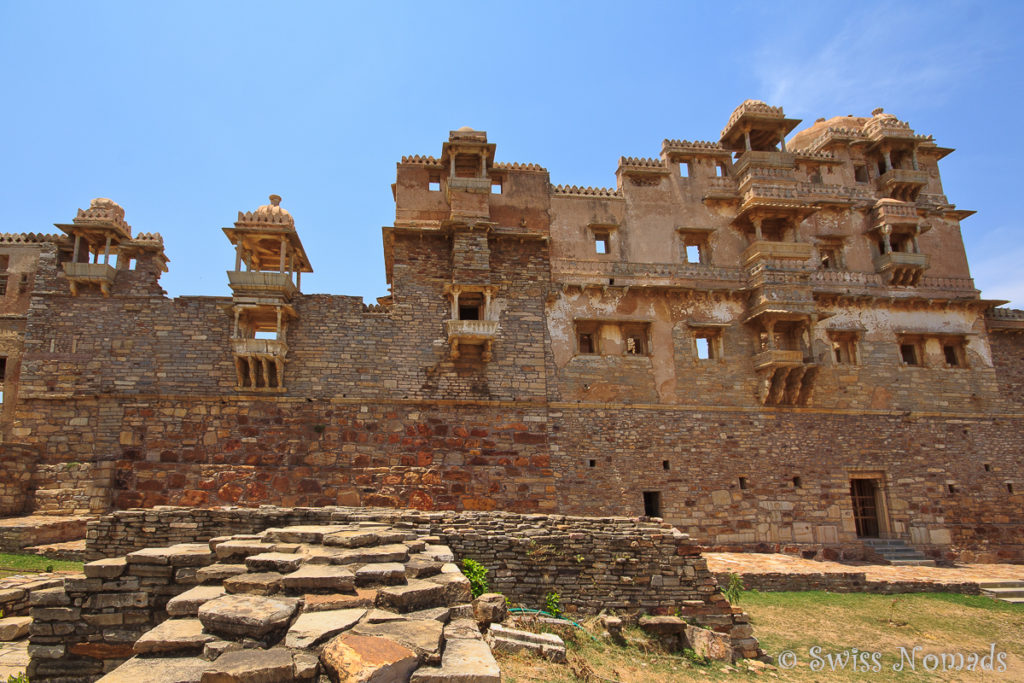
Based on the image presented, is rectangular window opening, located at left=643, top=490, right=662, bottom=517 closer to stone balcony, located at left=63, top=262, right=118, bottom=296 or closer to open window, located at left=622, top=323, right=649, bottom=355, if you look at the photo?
open window, located at left=622, top=323, right=649, bottom=355

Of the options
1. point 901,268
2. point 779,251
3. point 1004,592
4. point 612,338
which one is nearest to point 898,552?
point 1004,592

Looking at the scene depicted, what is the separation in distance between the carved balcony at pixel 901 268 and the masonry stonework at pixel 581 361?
11 cm

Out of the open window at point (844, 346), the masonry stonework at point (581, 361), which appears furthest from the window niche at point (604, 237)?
the open window at point (844, 346)

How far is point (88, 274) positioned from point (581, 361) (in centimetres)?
1295

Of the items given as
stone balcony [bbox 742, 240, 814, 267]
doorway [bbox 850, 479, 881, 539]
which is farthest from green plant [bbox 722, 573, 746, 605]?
stone balcony [bbox 742, 240, 814, 267]

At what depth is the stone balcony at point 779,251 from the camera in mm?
18453

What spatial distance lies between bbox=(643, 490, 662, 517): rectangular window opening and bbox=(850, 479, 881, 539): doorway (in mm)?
6160

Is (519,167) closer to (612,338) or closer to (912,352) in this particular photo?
(612,338)

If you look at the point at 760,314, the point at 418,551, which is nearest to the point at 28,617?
the point at 418,551

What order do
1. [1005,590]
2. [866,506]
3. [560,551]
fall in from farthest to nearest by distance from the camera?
[866,506] < [1005,590] < [560,551]

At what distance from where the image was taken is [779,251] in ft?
60.9

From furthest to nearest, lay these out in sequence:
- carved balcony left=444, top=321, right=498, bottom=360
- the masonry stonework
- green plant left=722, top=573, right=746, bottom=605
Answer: carved balcony left=444, top=321, right=498, bottom=360 → the masonry stonework → green plant left=722, top=573, right=746, bottom=605

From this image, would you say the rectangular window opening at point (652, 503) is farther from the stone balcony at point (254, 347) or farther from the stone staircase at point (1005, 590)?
the stone balcony at point (254, 347)

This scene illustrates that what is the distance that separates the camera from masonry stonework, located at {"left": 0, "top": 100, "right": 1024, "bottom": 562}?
49.3 feet
